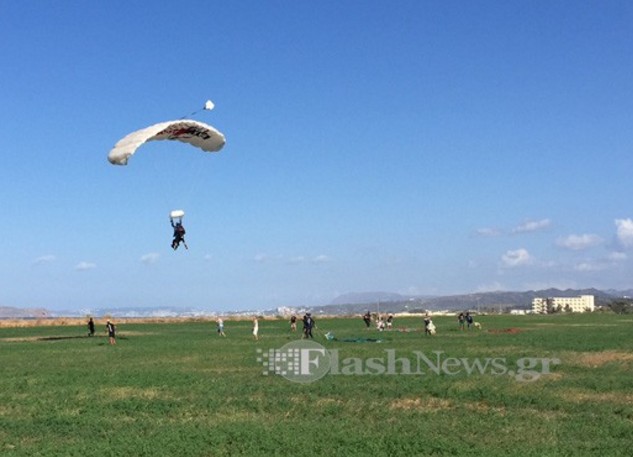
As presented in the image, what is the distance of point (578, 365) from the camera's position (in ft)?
92.0

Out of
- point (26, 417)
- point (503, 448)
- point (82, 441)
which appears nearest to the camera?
point (503, 448)

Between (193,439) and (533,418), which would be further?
(533,418)

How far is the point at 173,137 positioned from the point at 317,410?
1451cm

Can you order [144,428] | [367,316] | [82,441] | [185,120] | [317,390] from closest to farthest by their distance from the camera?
[82,441] < [144,428] < [317,390] < [185,120] < [367,316]

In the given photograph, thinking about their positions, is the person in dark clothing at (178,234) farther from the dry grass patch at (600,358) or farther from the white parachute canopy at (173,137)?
the dry grass patch at (600,358)

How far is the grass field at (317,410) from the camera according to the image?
1468cm

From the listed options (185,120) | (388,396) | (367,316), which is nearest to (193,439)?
(388,396)

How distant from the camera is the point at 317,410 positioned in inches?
729

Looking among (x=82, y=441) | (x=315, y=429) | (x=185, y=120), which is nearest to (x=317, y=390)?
(x=315, y=429)

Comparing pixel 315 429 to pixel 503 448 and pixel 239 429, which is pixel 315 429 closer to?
pixel 239 429

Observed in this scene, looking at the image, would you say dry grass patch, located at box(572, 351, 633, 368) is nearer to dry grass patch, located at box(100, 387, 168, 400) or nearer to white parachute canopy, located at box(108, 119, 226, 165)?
dry grass patch, located at box(100, 387, 168, 400)

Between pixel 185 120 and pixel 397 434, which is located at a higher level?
pixel 185 120

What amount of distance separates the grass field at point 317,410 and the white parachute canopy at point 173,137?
7.94m

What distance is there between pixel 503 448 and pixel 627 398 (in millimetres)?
7478
